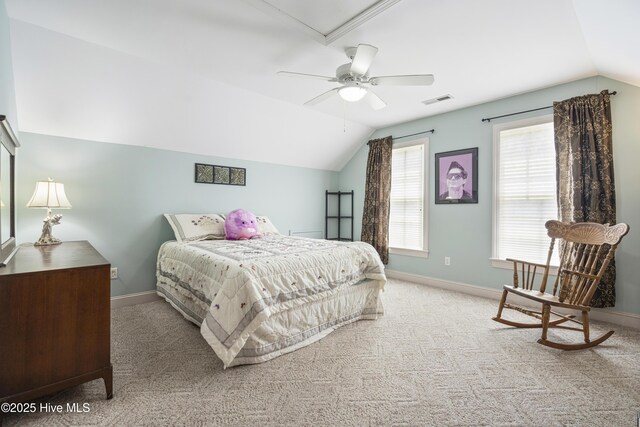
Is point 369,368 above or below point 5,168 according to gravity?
below

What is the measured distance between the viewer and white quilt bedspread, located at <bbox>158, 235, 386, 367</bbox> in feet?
6.40

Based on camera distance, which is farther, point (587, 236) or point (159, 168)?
point (159, 168)

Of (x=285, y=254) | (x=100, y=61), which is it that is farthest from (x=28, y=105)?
(x=285, y=254)

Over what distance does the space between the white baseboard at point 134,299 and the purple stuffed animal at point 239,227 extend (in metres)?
1.11

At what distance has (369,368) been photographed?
2.02m

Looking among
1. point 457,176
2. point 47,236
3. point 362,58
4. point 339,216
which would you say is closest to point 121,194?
point 47,236

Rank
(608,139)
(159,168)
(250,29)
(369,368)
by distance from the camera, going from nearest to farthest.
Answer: (369,368) → (250,29) → (608,139) → (159,168)

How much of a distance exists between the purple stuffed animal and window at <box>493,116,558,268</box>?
10.00 ft

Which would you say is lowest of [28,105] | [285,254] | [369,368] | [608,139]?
[369,368]

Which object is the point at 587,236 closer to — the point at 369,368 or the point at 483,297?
the point at 483,297

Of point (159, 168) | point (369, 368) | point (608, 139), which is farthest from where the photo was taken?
point (159, 168)

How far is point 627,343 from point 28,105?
18.2ft

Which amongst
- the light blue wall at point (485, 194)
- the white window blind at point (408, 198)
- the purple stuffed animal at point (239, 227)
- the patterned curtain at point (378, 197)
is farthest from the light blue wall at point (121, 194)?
the light blue wall at point (485, 194)

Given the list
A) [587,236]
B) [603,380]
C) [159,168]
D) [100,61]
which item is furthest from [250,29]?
[603,380]
